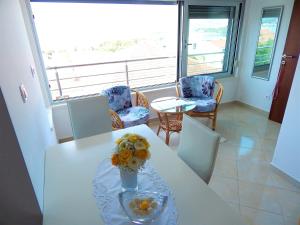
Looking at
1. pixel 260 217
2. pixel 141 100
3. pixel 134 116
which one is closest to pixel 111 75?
pixel 141 100

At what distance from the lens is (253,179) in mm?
2123

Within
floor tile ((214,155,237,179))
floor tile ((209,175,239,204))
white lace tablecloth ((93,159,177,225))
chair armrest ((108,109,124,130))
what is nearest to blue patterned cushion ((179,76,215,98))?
floor tile ((214,155,237,179))

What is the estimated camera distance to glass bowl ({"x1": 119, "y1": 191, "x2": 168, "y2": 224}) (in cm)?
89

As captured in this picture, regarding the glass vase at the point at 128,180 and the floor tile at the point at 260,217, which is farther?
the floor tile at the point at 260,217

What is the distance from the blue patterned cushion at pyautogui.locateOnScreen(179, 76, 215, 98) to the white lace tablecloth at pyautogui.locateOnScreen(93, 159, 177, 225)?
7.18ft

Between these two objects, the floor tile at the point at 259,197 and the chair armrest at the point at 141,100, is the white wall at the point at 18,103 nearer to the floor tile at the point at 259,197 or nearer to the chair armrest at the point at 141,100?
the chair armrest at the point at 141,100

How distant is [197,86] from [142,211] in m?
2.73

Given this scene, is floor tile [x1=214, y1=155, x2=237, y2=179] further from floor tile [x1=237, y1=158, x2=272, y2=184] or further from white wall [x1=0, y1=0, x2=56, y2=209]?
white wall [x1=0, y1=0, x2=56, y2=209]

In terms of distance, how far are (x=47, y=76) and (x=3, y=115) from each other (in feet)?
6.70

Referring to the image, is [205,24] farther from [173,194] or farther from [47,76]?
[173,194]

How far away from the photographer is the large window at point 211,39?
134 inches

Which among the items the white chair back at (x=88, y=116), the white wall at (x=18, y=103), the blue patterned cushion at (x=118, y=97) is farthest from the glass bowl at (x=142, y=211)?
the blue patterned cushion at (x=118, y=97)

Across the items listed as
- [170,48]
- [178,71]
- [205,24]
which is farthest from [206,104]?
[205,24]

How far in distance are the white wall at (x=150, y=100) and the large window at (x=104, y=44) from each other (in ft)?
0.72
